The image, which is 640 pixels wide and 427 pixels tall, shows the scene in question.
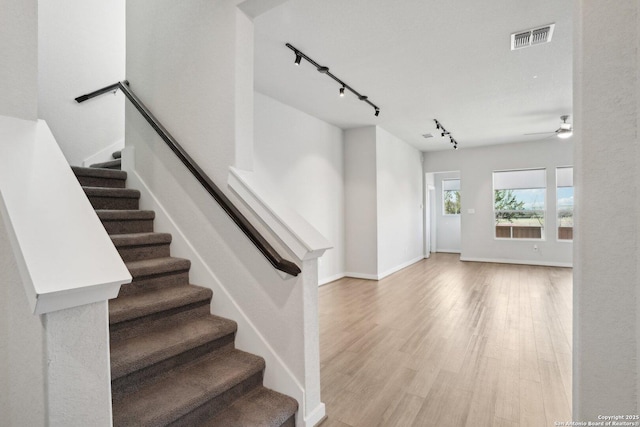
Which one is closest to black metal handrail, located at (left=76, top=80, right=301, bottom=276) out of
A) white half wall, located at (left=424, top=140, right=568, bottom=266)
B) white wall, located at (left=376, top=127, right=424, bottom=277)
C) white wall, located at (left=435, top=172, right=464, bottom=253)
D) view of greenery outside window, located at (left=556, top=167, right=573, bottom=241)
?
white wall, located at (left=376, top=127, right=424, bottom=277)

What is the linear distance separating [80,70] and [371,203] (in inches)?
192

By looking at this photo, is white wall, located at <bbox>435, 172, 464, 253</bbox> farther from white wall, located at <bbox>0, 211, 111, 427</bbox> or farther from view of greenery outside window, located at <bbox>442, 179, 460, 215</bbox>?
white wall, located at <bbox>0, 211, 111, 427</bbox>

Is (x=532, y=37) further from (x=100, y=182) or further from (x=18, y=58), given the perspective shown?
(x=100, y=182)

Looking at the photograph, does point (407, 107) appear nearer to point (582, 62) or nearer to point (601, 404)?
point (582, 62)

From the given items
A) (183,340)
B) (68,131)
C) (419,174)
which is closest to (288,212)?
(183,340)

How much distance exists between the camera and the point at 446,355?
2.75m

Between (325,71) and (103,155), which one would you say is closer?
(325,71)

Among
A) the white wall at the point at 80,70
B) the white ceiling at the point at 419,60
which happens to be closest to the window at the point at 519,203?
the white ceiling at the point at 419,60

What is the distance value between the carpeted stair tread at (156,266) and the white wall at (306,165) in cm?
204

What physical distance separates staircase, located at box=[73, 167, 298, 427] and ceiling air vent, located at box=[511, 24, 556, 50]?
11.9 feet

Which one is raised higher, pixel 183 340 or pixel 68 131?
pixel 68 131

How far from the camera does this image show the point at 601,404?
1.03 m

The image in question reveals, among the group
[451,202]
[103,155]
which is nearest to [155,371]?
[103,155]

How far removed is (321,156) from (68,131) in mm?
3657
